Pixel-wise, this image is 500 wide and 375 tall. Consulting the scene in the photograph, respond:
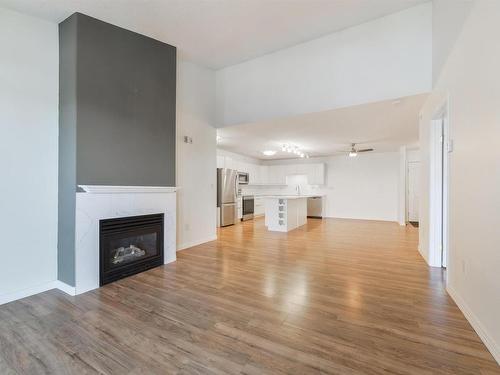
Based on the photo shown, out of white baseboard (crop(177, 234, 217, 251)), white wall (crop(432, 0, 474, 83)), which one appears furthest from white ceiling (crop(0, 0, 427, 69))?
white baseboard (crop(177, 234, 217, 251))

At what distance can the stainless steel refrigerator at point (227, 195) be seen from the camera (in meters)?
6.80

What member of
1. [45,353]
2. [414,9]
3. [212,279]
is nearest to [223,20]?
[414,9]

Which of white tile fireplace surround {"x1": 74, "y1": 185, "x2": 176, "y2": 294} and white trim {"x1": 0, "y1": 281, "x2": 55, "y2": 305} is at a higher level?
white tile fireplace surround {"x1": 74, "y1": 185, "x2": 176, "y2": 294}

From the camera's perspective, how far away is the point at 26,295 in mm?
2541

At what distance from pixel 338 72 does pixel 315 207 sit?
19.8ft

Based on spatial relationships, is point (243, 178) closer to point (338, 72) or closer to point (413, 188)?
point (338, 72)

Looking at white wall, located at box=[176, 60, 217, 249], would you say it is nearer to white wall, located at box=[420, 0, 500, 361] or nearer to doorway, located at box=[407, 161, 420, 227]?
white wall, located at box=[420, 0, 500, 361]

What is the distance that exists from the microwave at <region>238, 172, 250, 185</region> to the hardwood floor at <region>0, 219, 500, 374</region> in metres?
4.80

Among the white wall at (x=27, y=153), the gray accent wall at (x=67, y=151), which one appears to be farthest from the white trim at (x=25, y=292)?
the gray accent wall at (x=67, y=151)

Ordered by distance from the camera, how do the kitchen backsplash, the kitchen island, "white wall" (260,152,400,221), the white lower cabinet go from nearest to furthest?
the kitchen island → "white wall" (260,152,400,221) → the white lower cabinet → the kitchen backsplash

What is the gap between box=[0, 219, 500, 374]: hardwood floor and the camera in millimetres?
1524

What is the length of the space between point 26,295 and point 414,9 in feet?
19.3

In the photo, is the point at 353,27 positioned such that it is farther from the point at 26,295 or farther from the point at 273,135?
the point at 26,295

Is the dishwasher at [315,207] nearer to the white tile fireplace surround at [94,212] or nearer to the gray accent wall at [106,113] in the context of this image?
the gray accent wall at [106,113]
